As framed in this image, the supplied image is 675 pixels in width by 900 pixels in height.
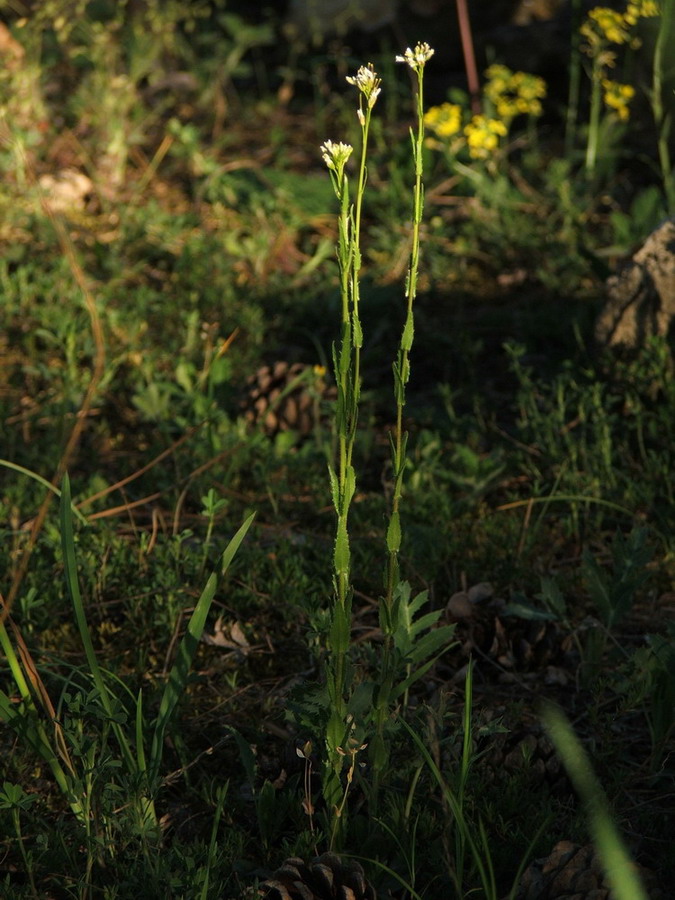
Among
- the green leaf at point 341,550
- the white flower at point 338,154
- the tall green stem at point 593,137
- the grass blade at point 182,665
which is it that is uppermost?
the tall green stem at point 593,137

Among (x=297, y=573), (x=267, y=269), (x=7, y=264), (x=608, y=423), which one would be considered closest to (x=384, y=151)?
(x=267, y=269)

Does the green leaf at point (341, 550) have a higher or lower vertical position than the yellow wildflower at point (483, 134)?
lower

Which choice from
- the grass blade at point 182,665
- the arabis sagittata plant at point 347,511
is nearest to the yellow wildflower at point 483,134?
the arabis sagittata plant at point 347,511

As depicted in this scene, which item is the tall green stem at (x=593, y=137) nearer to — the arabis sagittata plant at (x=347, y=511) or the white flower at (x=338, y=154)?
the arabis sagittata plant at (x=347, y=511)

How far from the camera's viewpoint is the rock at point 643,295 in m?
3.40

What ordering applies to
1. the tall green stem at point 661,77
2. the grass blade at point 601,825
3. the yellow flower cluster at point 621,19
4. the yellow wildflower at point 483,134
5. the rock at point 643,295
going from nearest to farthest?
the grass blade at point 601,825, the rock at point 643,295, the tall green stem at point 661,77, the yellow flower cluster at point 621,19, the yellow wildflower at point 483,134

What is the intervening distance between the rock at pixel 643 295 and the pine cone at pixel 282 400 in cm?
100

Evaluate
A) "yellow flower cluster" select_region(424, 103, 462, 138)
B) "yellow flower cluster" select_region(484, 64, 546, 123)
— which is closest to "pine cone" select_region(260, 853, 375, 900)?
"yellow flower cluster" select_region(424, 103, 462, 138)

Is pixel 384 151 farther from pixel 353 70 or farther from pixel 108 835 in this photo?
pixel 108 835

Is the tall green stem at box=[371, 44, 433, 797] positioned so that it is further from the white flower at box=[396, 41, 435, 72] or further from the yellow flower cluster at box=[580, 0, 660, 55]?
the yellow flower cluster at box=[580, 0, 660, 55]

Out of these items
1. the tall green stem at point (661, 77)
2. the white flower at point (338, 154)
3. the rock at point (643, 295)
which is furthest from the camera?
the tall green stem at point (661, 77)

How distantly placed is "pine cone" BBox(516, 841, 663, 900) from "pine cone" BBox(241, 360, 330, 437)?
73.3 inches

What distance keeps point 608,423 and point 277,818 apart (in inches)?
69.2

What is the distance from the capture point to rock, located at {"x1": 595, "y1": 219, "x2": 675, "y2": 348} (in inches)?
134
